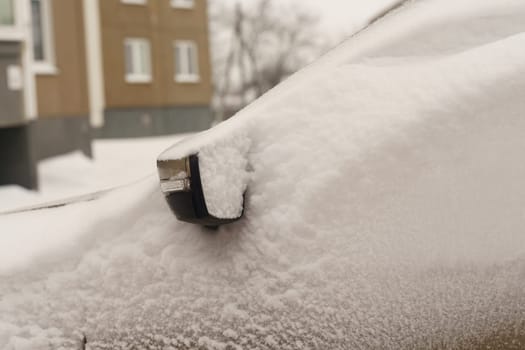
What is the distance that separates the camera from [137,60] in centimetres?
2331

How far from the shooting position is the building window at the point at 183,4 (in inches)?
959

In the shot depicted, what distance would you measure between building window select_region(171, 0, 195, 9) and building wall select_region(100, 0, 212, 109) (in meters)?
0.13

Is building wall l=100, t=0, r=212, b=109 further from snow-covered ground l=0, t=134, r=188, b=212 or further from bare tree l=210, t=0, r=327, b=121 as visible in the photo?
bare tree l=210, t=0, r=327, b=121

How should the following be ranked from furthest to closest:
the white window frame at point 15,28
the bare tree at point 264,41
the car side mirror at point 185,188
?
the bare tree at point 264,41
the white window frame at point 15,28
the car side mirror at point 185,188

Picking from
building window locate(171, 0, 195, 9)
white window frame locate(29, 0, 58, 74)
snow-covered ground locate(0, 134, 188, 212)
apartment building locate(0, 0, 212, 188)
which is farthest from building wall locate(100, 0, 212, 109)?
white window frame locate(29, 0, 58, 74)

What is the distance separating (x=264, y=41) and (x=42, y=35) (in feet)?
A: 151

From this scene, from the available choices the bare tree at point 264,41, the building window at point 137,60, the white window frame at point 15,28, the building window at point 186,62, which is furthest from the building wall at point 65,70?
the bare tree at point 264,41

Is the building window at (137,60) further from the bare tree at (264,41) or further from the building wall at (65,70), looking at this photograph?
the bare tree at (264,41)

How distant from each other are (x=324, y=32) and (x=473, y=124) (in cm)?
6391

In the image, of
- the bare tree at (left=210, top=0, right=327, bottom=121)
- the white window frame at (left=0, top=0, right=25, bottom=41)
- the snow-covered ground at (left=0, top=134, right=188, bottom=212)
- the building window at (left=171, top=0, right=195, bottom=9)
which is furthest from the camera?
the bare tree at (left=210, top=0, right=327, bottom=121)

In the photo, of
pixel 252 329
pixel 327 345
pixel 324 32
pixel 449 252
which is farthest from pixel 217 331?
pixel 324 32

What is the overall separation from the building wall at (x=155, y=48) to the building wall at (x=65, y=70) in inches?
311

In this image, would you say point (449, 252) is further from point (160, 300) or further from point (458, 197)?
point (160, 300)

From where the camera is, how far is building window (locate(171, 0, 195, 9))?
2436 centimetres
